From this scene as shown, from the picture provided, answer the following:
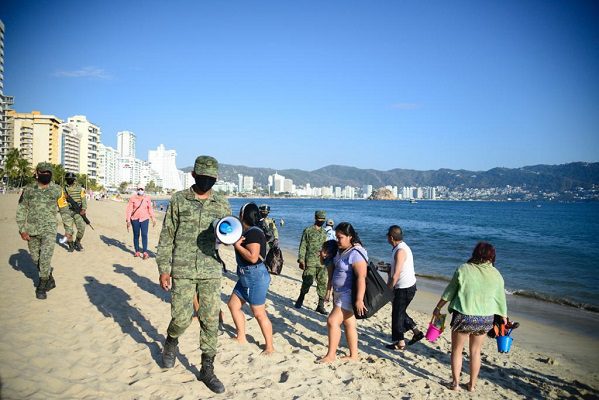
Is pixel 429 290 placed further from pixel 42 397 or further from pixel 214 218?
pixel 42 397

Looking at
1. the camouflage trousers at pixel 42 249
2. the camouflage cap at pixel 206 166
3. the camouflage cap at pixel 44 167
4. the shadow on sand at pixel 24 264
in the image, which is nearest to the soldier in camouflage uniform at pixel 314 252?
the camouflage cap at pixel 206 166

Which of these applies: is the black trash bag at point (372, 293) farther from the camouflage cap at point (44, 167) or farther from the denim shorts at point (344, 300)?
the camouflage cap at point (44, 167)

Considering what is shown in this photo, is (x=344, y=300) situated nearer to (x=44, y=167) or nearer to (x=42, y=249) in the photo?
(x=42, y=249)

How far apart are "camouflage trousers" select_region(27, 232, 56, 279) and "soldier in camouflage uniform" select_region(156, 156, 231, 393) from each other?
3.68 meters

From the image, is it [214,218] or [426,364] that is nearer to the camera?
[214,218]

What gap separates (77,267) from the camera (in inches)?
356

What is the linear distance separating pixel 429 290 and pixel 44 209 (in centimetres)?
1125

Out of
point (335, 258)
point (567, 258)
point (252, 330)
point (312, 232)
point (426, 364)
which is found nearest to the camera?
point (335, 258)

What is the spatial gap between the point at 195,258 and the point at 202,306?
1.71 feet

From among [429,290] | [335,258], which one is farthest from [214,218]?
[429,290]

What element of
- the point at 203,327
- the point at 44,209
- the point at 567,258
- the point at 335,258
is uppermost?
the point at 44,209

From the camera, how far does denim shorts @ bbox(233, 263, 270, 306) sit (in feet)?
15.0

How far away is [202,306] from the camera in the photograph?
3834 mm

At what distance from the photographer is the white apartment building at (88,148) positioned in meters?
125
